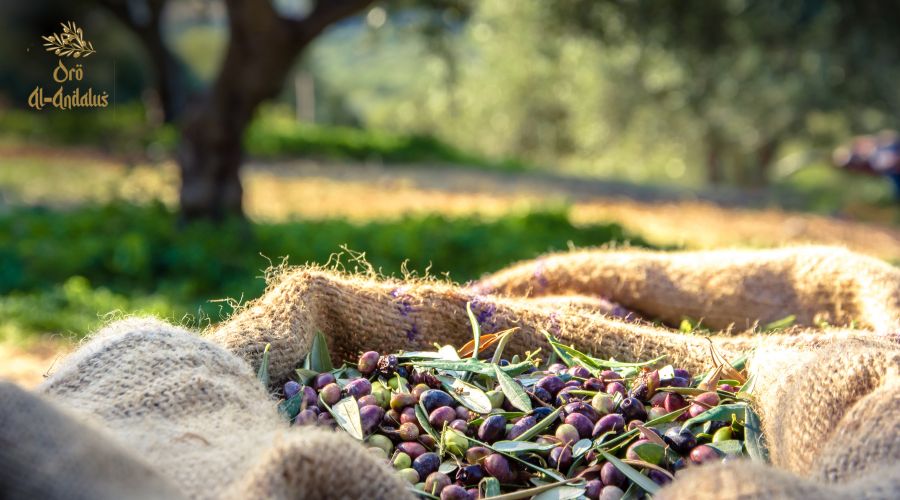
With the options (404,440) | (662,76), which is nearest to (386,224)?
(404,440)

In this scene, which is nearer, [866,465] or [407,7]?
[866,465]

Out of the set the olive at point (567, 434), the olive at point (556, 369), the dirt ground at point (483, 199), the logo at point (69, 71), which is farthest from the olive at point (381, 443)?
the dirt ground at point (483, 199)

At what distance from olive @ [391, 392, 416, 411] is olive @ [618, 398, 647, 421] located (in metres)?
0.42

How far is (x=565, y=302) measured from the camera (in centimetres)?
253

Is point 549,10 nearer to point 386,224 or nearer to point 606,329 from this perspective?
point 386,224

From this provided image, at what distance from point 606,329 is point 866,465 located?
0.89 metres

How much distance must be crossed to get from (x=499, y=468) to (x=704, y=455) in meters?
0.37

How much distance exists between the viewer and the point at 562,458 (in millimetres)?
1687

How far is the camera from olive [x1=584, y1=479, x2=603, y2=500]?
1.62 meters

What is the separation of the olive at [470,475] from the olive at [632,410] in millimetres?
326

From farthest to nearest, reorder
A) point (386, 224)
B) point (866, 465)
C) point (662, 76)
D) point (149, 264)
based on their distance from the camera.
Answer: point (662, 76)
point (386, 224)
point (149, 264)
point (866, 465)

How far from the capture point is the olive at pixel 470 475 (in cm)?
167

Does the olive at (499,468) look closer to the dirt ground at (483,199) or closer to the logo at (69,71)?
the logo at (69,71)

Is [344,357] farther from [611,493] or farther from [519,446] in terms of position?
[611,493]
